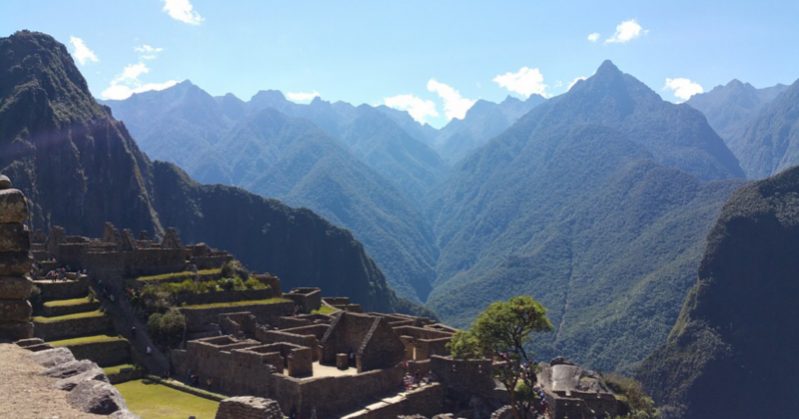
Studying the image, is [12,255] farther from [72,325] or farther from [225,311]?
[225,311]

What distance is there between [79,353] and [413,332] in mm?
16173

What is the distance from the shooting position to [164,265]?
41.8m

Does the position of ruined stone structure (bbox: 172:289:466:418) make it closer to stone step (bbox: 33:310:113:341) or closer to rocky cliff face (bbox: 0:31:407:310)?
stone step (bbox: 33:310:113:341)

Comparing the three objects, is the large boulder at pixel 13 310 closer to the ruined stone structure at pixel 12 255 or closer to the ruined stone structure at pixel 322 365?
the ruined stone structure at pixel 12 255

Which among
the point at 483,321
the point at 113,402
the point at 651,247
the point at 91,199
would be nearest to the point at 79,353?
the point at 483,321

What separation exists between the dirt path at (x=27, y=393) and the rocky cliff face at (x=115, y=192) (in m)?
108

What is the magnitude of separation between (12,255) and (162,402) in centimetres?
1655

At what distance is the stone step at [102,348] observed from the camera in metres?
32.6

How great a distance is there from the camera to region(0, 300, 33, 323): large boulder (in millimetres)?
12961

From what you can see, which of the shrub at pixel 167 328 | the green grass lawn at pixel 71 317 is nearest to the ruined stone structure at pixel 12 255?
the shrub at pixel 167 328

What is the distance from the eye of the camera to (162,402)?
90.3 ft

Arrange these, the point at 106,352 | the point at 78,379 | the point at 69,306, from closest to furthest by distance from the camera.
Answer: the point at 78,379 < the point at 106,352 < the point at 69,306

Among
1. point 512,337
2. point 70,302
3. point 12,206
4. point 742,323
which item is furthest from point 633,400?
point 742,323

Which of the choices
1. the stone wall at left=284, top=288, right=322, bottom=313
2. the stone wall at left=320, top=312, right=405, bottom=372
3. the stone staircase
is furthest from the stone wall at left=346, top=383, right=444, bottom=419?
the stone wall at left=284, top=288, right=322, bottom=313
